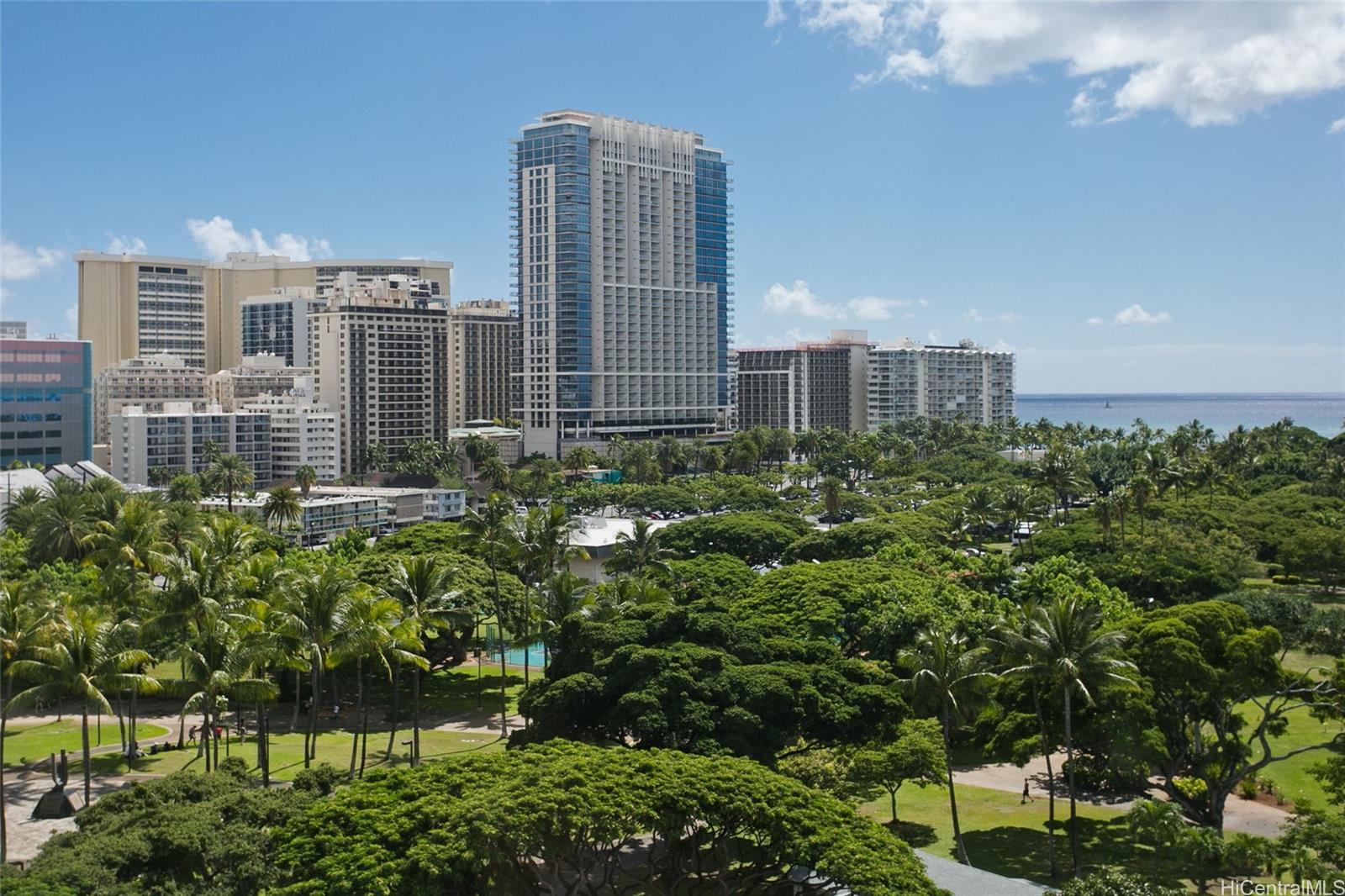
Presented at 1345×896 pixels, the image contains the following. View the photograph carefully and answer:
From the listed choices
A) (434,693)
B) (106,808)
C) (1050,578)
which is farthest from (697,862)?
(1050,578)

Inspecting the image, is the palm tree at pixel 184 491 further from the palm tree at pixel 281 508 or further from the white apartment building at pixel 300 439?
the white apartment building at pixel 300 439

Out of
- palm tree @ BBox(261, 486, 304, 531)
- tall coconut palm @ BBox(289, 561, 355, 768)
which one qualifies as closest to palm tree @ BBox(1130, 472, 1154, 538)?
tall coconut palm @ BBox(289, 561, 355, 768)

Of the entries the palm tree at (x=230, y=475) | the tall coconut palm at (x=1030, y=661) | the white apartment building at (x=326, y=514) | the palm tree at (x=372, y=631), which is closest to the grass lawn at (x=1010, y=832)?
the tall coconut palm at (x=1030, y=661)

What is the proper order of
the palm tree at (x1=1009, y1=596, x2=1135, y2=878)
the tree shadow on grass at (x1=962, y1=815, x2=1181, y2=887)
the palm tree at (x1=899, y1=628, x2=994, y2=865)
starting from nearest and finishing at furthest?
the palm tree at (x1=1009, y1=596, x2=1135, y2=878)
the tree shadow on grass at (x1=962, y1=815, x2=1181, y2=887)
the palm tree at (x1=899, y1=628, x2=994, y2=865)

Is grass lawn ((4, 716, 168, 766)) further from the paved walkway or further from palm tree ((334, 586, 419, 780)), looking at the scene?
the paved walkway

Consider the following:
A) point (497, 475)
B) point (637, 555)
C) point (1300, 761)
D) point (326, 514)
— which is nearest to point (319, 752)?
point (637, 555)

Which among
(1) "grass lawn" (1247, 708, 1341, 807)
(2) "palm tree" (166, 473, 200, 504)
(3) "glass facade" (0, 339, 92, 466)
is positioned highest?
(3) "glass facade" (0, 339, 92, 466)

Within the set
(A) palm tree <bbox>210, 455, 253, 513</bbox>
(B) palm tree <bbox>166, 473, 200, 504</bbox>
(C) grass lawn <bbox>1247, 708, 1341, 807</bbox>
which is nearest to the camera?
(C) grass lawn <bbox>1247, 708, 1341, 807</bbox>

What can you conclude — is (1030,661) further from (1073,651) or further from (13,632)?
(13,632)
